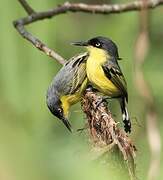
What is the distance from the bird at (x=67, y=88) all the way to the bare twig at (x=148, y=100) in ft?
8.64

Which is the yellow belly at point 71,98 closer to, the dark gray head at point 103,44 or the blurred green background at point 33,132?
the dark gray head at point 103,44

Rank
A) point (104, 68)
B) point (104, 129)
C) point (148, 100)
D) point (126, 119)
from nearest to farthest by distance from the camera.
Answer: point (148, 100) → point (104, 129) → point (126, 119) → point (104, 68)

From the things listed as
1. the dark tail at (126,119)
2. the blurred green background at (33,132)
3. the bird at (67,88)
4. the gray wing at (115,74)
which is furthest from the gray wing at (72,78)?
the blurred green background at (33,132)

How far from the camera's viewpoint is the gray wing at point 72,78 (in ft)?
11.5

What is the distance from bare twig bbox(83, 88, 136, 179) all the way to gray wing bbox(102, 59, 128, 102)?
25 cm

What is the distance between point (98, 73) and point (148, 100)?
2.91 m

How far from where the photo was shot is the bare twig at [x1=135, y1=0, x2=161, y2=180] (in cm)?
64

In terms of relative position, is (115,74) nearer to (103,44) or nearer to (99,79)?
(99,79)

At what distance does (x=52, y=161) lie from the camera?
611 mm

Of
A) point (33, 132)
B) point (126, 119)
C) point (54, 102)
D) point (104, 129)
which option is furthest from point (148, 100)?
point (54, 102)

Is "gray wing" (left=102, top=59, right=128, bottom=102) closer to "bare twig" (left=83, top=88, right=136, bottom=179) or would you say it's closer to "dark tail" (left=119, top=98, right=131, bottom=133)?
"dark tail" (left=119, top=98, right=131, bottom=133)

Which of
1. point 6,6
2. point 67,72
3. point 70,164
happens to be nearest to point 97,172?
point 70,164

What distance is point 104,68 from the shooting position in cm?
371

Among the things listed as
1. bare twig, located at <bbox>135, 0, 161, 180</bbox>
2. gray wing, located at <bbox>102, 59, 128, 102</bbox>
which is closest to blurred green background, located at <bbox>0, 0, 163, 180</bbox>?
bare twig, located at <bbox>135, 0, 161, 180</bbox>
